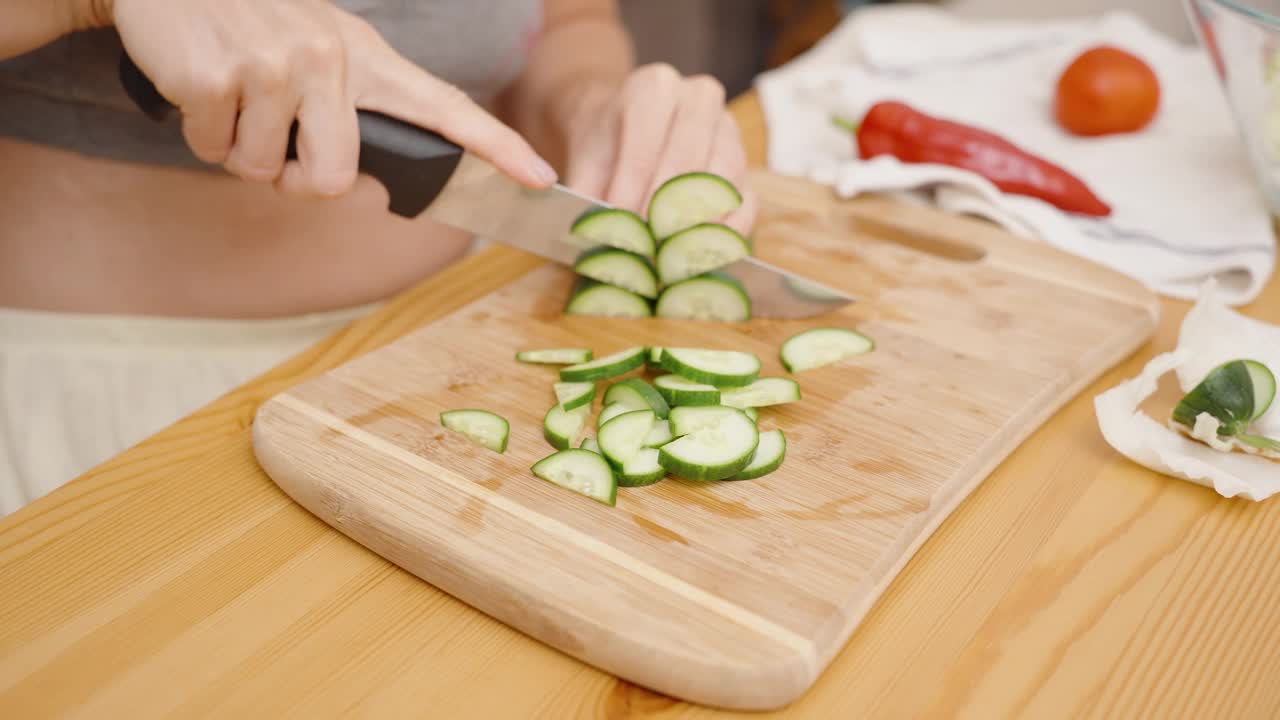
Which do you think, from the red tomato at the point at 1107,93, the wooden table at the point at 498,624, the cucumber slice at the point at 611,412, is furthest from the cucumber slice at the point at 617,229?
the red tomato at the point at 1107,93

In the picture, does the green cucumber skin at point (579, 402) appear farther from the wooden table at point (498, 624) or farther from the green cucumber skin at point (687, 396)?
the wooden table at point (498, 624)

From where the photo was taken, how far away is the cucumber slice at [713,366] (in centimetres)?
121

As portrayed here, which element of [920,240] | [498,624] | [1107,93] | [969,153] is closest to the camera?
[498,624]

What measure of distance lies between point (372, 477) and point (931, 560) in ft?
1.88

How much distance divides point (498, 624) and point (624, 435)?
246mm

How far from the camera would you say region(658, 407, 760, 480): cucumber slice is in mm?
1052

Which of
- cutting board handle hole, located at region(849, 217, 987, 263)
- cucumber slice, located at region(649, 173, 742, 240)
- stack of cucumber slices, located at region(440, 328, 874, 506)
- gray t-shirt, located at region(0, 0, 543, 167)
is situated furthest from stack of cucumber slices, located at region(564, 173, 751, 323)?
gray t-shirt, located at region(0, 0, 543, 167)

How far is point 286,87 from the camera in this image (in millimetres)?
1173

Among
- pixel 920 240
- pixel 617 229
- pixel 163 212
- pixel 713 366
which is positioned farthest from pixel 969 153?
pixel 163 212

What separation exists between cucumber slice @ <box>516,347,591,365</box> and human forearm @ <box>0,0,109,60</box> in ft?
2.07

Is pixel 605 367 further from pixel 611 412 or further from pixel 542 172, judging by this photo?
pixel 542 172

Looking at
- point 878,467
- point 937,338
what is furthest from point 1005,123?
point 878,467

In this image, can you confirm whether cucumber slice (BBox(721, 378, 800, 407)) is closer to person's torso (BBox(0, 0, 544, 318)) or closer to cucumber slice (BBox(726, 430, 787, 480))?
→ cucumber slice (BBox(726, 430, 787, 480))

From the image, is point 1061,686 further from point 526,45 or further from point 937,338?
point 526,45
